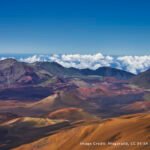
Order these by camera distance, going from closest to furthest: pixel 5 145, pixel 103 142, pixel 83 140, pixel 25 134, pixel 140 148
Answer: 1. pixel 140 148
2. pixel 103 142
3. pixel 83 140
4. pixel 5 145
5. pixel 25 134

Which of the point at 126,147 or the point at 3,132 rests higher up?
the point at 126,147

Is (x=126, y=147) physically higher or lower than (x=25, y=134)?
higher

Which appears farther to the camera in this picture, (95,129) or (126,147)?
(95,129)

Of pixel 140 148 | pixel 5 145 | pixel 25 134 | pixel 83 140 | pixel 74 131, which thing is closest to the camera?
pixel 140 148

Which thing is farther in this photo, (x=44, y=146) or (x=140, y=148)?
(x=44, y=146)

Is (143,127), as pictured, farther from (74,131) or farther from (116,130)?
(74,131)

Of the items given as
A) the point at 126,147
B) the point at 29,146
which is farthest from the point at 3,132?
the point at 126,147

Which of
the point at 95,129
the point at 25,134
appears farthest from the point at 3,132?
the point at 95,129

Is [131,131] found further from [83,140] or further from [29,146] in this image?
[29,146]

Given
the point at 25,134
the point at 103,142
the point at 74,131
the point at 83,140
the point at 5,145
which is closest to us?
the point at 103,142
